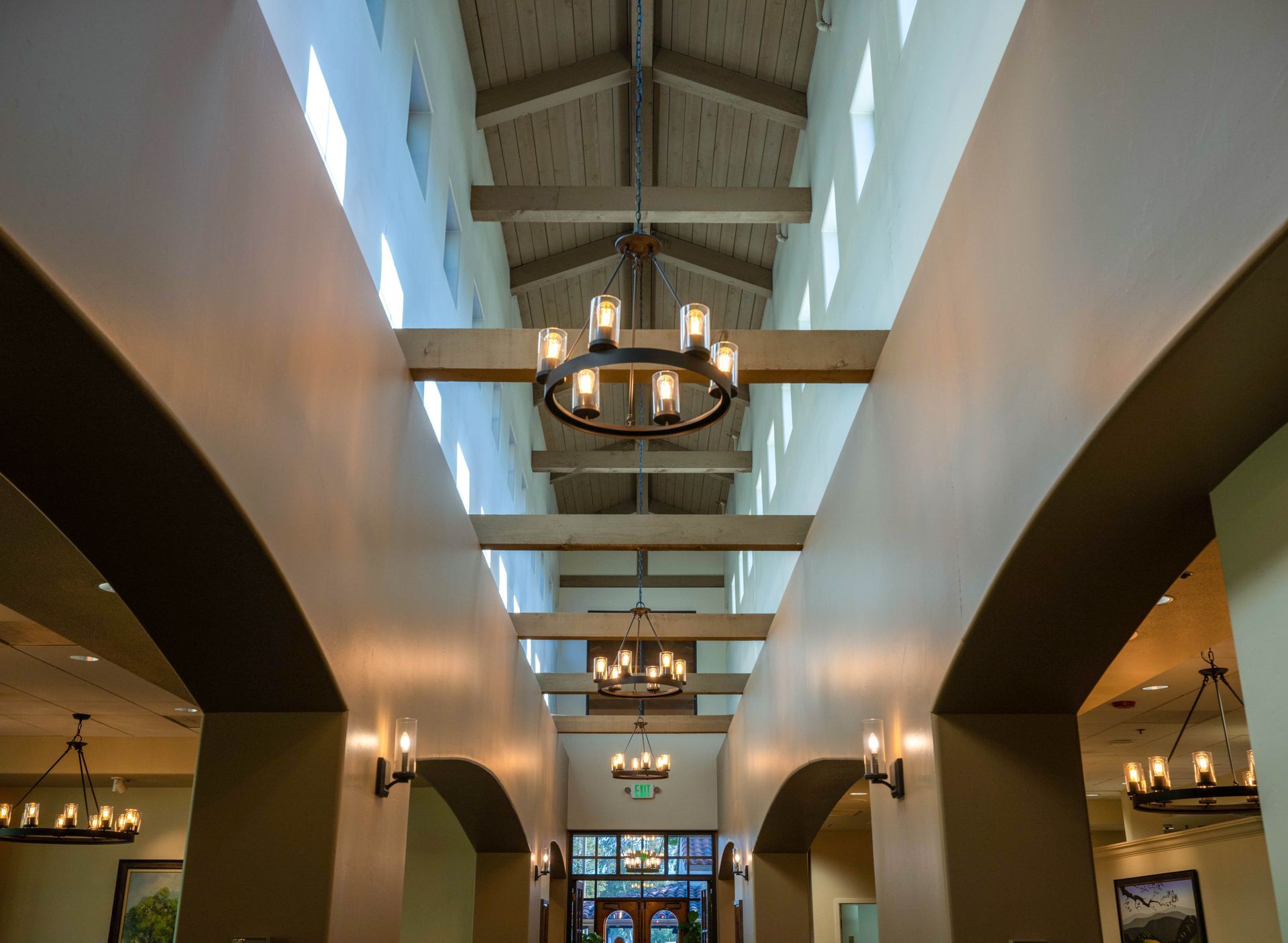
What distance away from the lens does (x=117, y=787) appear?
48.2ft

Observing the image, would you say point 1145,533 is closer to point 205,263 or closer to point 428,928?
point 205,263

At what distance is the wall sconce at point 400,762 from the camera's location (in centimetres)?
565

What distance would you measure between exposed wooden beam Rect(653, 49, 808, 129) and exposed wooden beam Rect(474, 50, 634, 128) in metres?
0.38

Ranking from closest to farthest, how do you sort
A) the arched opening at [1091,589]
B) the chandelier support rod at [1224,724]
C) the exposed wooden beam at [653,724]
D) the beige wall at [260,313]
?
the beige wall at [260,313] < the arched opening at [1091,589] < the chandelier support rod at [1224,724] < the exposed wooden beam at [653,724]

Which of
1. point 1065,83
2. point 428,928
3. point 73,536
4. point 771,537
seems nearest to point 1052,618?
point 1065,83

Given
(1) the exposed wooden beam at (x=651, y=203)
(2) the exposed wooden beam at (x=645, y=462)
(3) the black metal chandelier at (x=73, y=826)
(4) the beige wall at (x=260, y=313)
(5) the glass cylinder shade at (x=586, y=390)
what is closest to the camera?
(4) the beige wall at (x=260, y=313)

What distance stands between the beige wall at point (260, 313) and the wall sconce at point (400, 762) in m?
0.07

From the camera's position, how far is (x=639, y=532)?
8.97 metres

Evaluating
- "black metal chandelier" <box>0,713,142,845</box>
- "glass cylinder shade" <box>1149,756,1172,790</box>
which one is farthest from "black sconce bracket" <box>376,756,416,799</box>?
"black metal chandelier" <box>0,713,142,845</box>

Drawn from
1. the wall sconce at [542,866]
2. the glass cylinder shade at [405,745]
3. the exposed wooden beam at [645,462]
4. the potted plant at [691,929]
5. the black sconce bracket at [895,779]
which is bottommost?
the potted plant at [691,929]

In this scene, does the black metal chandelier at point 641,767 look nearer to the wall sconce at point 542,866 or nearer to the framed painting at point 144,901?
the wall sconce at point 542,866

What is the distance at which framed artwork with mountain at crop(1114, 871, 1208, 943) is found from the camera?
1289cm

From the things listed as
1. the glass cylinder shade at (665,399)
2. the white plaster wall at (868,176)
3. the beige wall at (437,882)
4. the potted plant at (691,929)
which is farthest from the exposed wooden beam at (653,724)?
the glass cylinder shade at (665,399)

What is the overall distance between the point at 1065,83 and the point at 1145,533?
1496mm
